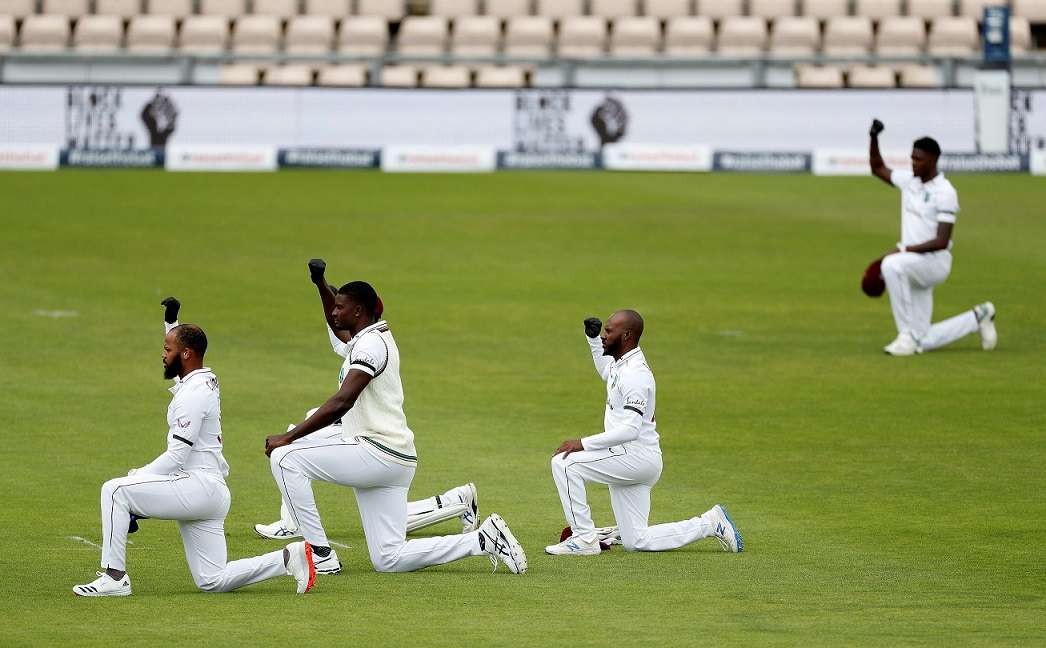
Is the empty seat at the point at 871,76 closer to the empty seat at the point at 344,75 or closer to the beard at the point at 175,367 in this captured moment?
the empty seat at the point at 344,75

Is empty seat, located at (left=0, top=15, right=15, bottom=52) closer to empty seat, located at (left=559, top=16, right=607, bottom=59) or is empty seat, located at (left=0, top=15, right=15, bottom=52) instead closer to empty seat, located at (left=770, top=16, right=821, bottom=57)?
empty seat, located at (left=559, top=16, right=607, bottom=59)

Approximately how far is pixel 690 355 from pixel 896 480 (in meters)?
6.22

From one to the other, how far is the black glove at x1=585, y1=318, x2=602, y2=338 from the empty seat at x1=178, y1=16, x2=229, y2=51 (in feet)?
108

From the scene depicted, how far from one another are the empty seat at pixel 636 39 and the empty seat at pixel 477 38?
2.90m

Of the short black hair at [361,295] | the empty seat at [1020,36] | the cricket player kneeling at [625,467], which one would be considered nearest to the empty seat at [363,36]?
the empty seat at [1020,36]

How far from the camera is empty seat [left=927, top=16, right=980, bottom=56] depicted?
42.6m

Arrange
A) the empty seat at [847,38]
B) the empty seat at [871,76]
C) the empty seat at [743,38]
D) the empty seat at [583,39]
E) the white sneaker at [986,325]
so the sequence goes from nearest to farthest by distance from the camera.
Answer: the white sneaker at [986,325] < the empty seat at [871,76] < the empty seat at [583,39] < the empty seat at [743,38] < the empty seat at [847,38]

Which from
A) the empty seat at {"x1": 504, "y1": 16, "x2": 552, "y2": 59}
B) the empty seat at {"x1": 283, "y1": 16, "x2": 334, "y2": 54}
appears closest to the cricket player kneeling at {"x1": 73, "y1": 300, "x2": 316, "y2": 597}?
the empty seat at {"x1": 504, "y1": 16, "x2": 552, "y2": 59}

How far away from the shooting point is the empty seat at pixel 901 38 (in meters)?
42.8

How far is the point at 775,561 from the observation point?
10.9m

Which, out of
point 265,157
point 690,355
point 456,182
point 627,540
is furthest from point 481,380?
point 265,157

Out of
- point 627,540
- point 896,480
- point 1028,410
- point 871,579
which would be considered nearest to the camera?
point 871,579

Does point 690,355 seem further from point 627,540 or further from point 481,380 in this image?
point 627,540

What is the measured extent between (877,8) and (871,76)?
365cm
